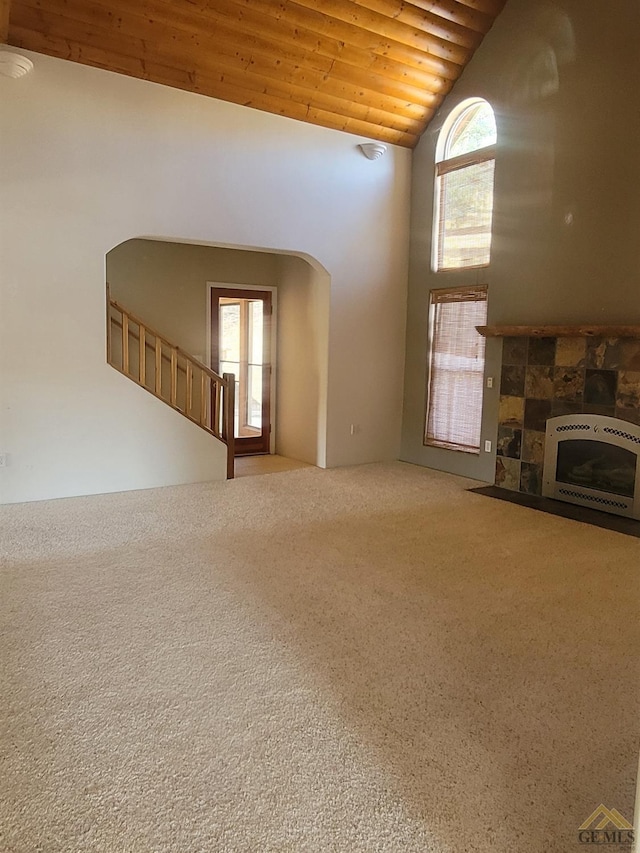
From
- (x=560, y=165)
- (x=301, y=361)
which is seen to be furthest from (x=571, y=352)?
(x=301, y=361)

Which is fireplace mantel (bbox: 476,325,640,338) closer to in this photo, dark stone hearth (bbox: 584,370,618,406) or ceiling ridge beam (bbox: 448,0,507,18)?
dark stone hearth (bbox: 584,370,618,406)

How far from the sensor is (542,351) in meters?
5.72

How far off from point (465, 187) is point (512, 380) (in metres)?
2.16

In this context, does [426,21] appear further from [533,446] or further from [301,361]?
[533,446]

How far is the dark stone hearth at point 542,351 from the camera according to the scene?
18.5 ft

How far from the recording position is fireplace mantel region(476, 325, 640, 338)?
16.4 ft

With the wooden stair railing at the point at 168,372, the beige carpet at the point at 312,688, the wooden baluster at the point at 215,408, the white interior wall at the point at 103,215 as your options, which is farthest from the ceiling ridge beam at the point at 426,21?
the beige carpet at the point at 312,688

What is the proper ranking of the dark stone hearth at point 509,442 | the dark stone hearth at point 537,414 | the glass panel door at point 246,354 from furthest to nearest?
the glass panel door at point 246,354 → the dark stone hearth at point 509,442 → the dark stone hearth at point 537,414

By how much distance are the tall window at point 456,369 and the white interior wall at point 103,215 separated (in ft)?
4.00

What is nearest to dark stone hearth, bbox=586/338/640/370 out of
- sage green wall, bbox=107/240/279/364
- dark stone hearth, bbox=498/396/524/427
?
dark stone hearth, bbox=498/396/524/427

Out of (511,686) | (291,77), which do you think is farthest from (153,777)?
(291,77)

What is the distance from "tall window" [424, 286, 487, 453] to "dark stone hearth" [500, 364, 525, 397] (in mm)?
310

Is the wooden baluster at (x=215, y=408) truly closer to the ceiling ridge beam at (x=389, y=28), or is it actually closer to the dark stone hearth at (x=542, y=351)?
the dark stone hearth at (x=542, y=351)

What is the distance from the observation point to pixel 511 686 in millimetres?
2574
